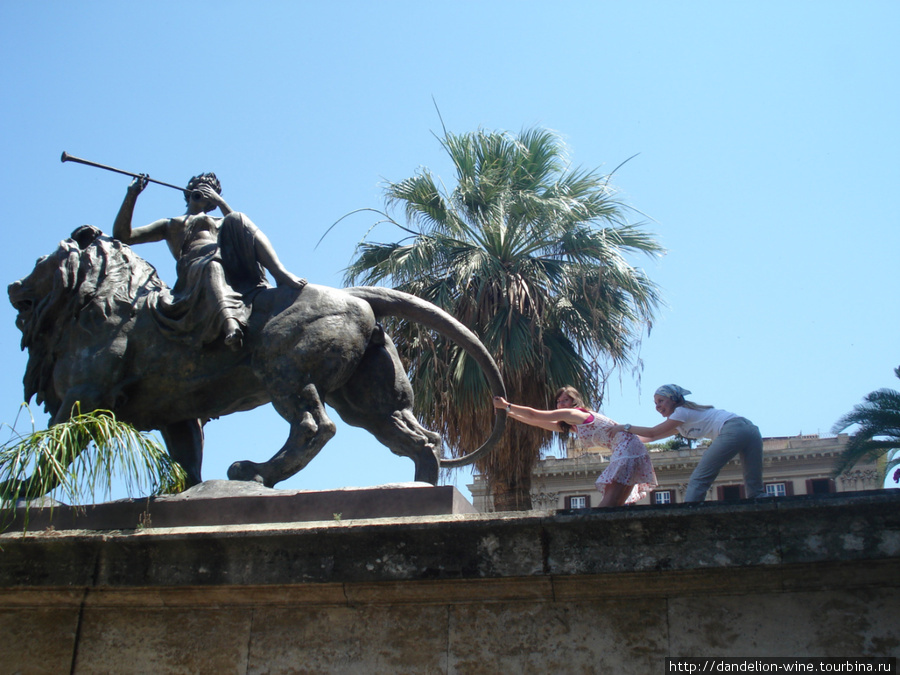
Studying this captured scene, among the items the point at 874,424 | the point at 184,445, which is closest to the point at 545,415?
the point at 184,445

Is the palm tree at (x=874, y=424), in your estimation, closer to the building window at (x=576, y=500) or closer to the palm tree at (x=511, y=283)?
the palm tree at (x=511, y=283)

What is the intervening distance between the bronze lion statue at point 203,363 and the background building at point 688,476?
1029 inches

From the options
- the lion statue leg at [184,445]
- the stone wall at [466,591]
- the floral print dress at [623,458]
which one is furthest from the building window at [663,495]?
the stone wall at [466,591]

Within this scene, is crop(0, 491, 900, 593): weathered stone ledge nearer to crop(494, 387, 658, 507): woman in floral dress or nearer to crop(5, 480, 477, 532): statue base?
crop(5, 480, 477, 532): statue base

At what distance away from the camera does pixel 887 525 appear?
3854mm

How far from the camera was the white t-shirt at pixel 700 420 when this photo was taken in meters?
5.65

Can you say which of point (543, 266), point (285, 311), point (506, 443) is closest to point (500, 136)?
point (543, 266)

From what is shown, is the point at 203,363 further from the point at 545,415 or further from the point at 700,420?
the point at 700,420

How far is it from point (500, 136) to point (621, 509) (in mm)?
11232

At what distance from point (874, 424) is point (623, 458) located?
1427 cm

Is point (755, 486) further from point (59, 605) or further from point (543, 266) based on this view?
point (543, 266)

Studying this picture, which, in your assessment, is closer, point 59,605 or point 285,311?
point 59,605

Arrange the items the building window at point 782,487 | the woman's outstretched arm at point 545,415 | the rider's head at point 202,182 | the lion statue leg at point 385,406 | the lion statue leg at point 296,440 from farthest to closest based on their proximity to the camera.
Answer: the building window at point 782,487 < the rider's head at point 202,182 < the woman's outstretched arm at point 545,415 < the lion statue leg at point 385,406 < the lion statue leg at point 296,440

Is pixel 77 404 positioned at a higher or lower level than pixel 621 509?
higher
